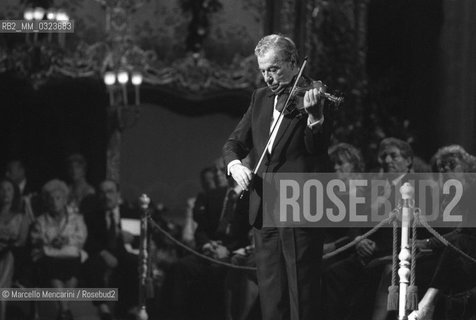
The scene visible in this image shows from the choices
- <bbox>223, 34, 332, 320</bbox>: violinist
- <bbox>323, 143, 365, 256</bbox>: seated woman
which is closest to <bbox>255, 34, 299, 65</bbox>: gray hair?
<bbox>223, 34, 332, 320</bbox>: violinist

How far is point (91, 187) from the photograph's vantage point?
10.3 meters

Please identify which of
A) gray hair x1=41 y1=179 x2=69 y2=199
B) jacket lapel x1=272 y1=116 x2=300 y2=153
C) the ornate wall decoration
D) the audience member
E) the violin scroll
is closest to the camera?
the violin scroll

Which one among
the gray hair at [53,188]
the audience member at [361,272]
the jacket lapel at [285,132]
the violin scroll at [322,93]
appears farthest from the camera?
the gray hair at [53,188]

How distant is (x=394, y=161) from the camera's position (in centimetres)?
880

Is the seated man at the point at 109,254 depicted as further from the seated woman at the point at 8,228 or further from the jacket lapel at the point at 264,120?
the jacket lapel at the point at 264,120

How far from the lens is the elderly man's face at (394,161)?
878 cm

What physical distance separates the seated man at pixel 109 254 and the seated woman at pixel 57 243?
15 centimetres

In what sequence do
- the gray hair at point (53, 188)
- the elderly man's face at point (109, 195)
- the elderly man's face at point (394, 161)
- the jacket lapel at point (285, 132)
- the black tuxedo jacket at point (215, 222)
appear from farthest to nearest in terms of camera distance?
the elderly man's face at point (109, 195) < the gray hair at point (53, 188) < the black tuxedo jacket at point (215, 222) < the elderly man's face at point (394, 161) < the jacket lapel at point (285, 132)

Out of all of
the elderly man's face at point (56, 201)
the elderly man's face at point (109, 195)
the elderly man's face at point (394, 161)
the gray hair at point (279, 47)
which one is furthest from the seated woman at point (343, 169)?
the gray hair at point (279, 47)

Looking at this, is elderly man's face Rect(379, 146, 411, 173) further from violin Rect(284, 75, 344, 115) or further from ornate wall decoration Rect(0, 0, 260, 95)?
violin Rect(284, 75, 344, 115)

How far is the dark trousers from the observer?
5.23 m

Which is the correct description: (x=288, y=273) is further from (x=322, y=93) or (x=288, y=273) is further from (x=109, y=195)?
(x=109, y=195)

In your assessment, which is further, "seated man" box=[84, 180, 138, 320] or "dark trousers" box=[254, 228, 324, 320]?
"seated man" box=[84, 180, 138, 320]

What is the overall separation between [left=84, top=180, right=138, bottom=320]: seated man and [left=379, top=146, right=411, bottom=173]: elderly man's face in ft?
8.11
